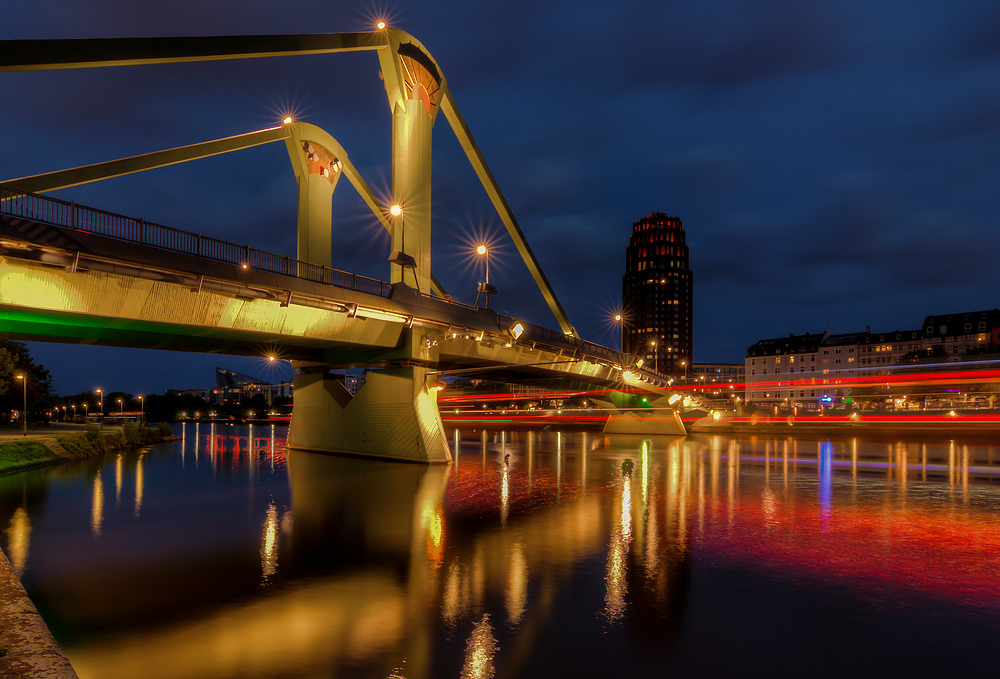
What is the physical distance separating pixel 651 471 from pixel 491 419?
235ft

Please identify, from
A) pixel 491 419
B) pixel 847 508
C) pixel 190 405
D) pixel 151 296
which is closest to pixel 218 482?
pixel 151 296

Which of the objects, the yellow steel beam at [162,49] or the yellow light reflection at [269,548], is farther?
the yellow steel beam at [162,49]

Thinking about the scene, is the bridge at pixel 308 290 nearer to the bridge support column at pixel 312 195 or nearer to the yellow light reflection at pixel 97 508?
the bridge support column at pixel 312 195

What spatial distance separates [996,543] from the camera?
545 inches

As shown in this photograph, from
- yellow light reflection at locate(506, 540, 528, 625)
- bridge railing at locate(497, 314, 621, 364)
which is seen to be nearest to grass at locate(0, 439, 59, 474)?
bridge railing at locate(497, 314, 621, 364)

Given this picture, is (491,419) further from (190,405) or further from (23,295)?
(190,405)

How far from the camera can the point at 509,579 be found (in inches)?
410

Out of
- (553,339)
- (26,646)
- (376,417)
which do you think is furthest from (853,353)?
(26,646)

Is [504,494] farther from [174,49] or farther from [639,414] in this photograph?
[639,414]

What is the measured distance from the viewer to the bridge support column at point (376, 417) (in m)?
31.7

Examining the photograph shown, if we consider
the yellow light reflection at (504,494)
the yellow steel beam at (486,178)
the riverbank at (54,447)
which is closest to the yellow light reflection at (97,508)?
the riverbank at (54,447)

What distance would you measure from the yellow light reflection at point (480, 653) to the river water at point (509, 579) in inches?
1.3

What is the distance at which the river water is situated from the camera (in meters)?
7.16

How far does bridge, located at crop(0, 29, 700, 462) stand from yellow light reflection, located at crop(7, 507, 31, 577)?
6.49 metres
